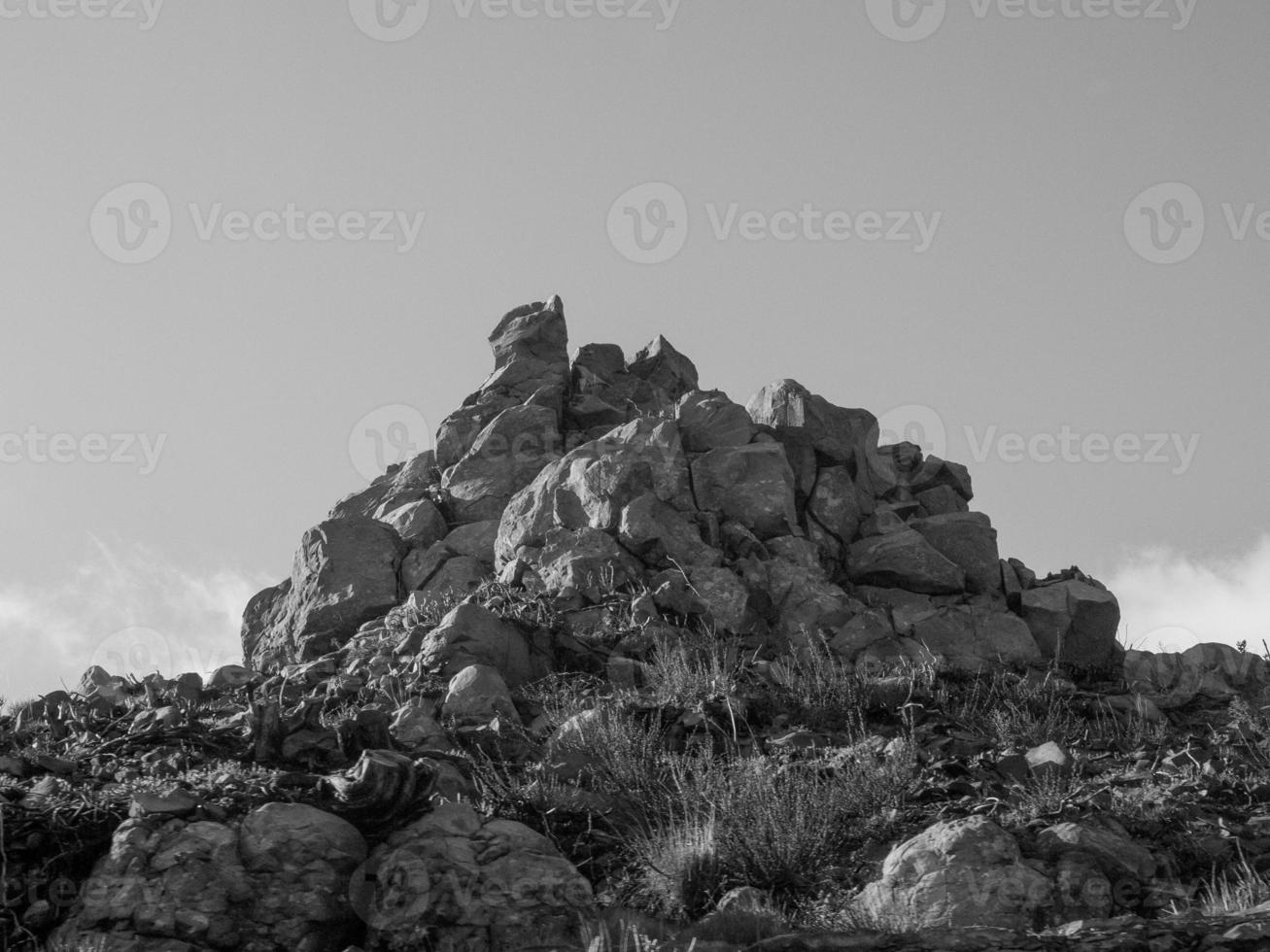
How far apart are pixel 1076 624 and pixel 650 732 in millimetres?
9381

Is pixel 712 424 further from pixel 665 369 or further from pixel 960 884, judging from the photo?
pixel 960 884

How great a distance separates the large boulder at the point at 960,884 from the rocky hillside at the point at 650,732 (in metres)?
0.02

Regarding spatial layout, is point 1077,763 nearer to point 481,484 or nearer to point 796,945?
point 796,945

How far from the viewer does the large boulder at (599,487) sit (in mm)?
18359

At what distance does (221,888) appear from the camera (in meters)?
7.25

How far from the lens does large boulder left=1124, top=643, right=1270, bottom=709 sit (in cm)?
1808

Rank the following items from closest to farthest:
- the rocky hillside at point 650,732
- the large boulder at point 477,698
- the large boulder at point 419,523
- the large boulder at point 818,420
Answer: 1. the rocky hillside at point 650,732
2. the large boulder at point 477,698
3. the large boulder at point 419,523
4. the large boulder at point 818,420

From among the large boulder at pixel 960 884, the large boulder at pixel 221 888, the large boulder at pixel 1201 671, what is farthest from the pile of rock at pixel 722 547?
the large boulder at pixel 221 888

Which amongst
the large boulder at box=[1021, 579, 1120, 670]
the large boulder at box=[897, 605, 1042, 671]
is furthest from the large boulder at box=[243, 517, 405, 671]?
the large boulder at box=[1021, 579, 1120, 670]

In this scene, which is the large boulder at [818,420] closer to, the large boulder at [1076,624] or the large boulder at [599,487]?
the large boulder at [599,487]

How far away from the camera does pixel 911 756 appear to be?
11.5m

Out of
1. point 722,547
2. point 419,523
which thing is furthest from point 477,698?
point 419,523

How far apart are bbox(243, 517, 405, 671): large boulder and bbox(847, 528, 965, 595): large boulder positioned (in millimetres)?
6754

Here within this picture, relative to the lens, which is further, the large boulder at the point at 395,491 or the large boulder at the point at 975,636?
the large boulder at the point at 395,491
